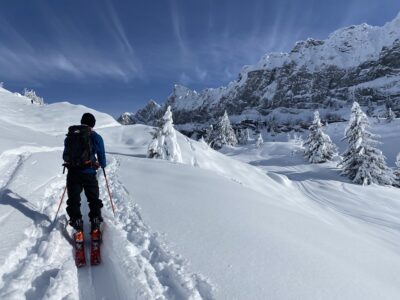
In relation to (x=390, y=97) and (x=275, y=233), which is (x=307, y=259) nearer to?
(x=275, y=233)

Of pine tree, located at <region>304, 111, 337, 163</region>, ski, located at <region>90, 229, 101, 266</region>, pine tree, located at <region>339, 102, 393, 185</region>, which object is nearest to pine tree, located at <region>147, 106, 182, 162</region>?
pine tree, located at <region>339, 102, 393, 185</region>

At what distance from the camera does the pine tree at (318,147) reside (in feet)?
139

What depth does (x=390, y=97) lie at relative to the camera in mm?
169125

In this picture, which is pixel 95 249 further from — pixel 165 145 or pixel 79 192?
pixel 165 145

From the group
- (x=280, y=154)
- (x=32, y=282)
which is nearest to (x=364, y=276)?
(x=32, y=282)

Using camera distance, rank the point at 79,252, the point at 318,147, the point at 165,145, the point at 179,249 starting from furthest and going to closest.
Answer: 1. the point at 318,147
2. the point at 165,145
3. the point at 179,249
4. the point at 79,252

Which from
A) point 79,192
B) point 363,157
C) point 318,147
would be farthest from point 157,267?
point 318,147

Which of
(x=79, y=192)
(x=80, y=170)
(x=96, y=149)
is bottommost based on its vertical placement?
(x=79, y=192)

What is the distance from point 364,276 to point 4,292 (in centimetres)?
476

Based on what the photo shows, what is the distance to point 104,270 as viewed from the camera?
14.0 ft

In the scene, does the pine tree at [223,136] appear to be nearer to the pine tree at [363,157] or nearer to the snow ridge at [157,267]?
the pine tree at [363,157]

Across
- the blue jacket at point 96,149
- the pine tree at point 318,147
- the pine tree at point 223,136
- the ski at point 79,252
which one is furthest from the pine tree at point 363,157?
the pine tree at point 223,136

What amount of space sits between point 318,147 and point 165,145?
1004 inches

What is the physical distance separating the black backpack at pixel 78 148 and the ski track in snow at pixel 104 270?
1.16m
